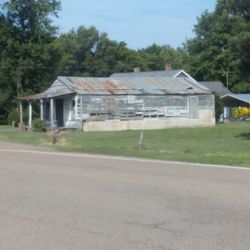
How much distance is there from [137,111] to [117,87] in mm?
2572

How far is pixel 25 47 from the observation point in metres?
66.6

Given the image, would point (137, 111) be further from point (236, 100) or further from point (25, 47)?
point (236, 100)

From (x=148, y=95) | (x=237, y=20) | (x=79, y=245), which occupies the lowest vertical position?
(x=79, y=245)

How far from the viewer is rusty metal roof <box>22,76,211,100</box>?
48.7 meters

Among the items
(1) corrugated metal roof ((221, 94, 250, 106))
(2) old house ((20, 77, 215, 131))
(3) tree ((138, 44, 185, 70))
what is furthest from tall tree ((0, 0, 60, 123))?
(3) tree ((138, 44, 185, 70))

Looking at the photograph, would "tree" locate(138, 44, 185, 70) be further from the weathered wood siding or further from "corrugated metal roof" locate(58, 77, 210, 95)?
the weathered wood siding

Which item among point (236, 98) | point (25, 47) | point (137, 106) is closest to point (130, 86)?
point (137, 106)

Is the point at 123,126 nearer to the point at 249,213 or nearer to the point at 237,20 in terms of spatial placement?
the point at 237,20

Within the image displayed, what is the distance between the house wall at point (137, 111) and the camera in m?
48.1

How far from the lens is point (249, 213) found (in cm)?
993

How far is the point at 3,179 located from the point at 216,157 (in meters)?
9.26

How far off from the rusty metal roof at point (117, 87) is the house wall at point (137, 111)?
43 cm

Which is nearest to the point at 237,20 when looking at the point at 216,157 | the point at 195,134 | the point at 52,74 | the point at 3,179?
the point at 195,134

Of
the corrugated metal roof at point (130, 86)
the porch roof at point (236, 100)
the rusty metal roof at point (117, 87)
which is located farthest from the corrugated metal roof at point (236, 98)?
the rusty metal roof at point (117, 87)
